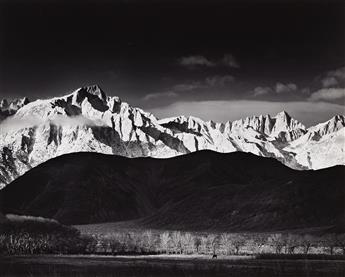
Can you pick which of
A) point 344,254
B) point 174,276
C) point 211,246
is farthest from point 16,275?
point 211,246

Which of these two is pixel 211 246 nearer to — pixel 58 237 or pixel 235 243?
pixel 235 243

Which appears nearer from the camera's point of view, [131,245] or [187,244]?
[131,245]

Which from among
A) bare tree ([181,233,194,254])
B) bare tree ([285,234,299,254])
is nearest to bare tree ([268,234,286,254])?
bare tree ([285,234,299,254])

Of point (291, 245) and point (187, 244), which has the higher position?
point (187, 244)

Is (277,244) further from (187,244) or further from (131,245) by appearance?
(131,245)

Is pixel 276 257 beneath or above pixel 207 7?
beneath

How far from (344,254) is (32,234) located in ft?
281

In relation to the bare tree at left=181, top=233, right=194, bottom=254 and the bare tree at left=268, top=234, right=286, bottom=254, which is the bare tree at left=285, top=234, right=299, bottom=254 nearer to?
the bare tree at left=268, top=234, right=286, bottom=254

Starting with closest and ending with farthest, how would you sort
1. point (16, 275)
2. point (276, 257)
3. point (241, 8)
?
point (241, 8)
point (16, 275)
point (276, 257)

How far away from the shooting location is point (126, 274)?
87.2m

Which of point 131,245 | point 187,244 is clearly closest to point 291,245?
point 187,244

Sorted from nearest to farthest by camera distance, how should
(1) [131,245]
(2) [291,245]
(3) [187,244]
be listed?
1. (1) [131,245]
2. (2) [291,245]
3. (3) [187,244]

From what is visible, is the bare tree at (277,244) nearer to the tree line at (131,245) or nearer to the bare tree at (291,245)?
the tree line at (131,245)

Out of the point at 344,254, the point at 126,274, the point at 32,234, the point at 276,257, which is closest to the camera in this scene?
the point at 126,274
